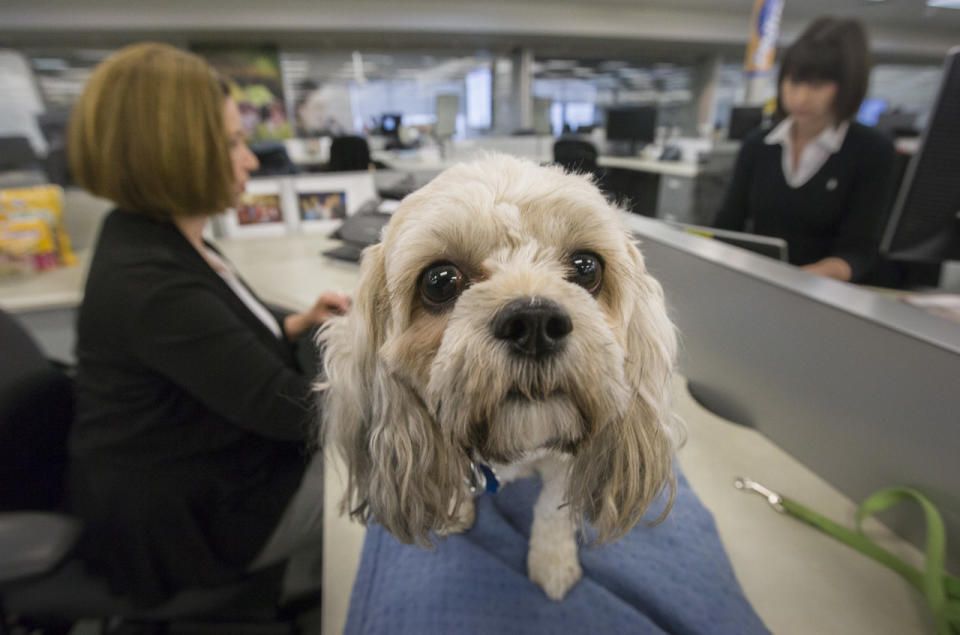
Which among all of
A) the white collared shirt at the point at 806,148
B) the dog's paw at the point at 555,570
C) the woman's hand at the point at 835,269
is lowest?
the dog's paw at the point at 555,570

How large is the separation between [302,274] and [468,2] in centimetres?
871

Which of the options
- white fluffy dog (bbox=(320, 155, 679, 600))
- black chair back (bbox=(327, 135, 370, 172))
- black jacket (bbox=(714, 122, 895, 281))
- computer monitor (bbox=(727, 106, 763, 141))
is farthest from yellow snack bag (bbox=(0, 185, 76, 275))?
computer monitor (bbox=(727, 106, 763, 141))

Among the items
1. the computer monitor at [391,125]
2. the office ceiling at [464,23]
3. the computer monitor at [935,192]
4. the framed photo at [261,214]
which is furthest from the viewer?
the computer monitor at [391,125]

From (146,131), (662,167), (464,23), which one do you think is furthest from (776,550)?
(464,23)

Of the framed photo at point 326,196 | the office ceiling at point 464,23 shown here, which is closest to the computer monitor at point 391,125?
the office ceiling at point 464,23

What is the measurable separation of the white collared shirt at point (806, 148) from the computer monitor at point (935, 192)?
795 mm

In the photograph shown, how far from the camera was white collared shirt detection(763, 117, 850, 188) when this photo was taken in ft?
5.92

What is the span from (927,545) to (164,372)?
4.48 feet

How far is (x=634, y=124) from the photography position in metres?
6.87

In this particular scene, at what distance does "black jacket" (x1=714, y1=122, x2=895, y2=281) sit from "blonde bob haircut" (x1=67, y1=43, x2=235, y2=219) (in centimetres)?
205

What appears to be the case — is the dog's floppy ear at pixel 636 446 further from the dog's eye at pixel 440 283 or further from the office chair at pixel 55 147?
the office chair at pixel 55 147

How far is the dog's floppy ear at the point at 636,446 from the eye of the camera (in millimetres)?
652

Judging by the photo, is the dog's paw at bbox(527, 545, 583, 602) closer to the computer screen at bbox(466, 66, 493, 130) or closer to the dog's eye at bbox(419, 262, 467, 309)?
the dog's eye at bbox(419, 262, 467, 309)

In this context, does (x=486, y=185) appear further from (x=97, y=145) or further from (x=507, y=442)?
(x=97, y=145)
